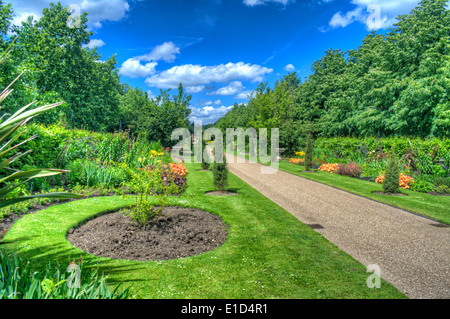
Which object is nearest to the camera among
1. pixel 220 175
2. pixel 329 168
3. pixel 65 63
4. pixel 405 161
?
pixel 220 175

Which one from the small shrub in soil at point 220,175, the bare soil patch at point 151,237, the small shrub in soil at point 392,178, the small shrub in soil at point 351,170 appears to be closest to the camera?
the bare soil patch at point 151,237

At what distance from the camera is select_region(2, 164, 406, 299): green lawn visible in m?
3.27

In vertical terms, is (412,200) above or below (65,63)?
below

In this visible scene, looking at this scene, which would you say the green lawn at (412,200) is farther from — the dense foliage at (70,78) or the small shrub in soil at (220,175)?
the dense foliage at (70,78)

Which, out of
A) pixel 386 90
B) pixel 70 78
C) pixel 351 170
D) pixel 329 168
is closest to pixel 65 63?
pixel 70 78

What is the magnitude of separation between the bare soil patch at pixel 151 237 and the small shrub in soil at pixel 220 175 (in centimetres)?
329

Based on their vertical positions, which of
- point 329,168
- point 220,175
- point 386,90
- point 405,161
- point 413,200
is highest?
point 386,90

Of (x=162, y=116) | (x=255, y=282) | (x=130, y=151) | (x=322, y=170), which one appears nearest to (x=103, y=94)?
(x=162, y=116)

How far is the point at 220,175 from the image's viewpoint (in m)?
9.33

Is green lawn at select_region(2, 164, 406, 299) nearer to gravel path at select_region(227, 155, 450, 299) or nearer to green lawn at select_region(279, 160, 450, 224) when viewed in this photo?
gravel path at select_region(227, 155, 450, 299)

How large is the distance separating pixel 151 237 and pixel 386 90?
20181 mm

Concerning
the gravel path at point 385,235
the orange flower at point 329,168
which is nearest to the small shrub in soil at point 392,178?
the gravel path at point 385,235

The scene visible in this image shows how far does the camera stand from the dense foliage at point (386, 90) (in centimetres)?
1600

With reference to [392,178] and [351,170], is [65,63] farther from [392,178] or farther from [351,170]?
[392,178]
